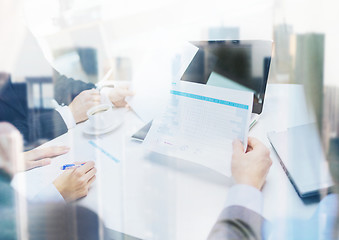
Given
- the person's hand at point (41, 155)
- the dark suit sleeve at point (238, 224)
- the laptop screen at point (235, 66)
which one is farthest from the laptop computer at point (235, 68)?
the dark suit sleeve at point (238, 224)

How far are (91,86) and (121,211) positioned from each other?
0.63 meters

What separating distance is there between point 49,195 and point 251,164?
0.48m

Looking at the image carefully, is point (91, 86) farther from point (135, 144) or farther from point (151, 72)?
point (135, 144)

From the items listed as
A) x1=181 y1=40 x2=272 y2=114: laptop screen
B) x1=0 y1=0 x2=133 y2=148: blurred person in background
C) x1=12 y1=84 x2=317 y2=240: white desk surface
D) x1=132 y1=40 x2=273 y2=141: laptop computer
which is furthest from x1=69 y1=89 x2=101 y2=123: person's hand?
x1=181 y1=40 x2=272 y2=114: laptop screen

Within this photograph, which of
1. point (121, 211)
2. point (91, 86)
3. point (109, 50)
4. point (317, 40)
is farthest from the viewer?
point (109, 50)

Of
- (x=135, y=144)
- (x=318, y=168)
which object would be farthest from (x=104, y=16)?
(x=318, y=168)

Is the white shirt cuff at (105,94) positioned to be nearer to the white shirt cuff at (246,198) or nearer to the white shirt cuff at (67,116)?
the white shirt cuff at (67,116)

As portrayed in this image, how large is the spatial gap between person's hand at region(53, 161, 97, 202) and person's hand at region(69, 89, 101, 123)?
0.86 ft

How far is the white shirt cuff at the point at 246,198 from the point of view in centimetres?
52

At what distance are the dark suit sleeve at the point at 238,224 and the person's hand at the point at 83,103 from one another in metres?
0.57

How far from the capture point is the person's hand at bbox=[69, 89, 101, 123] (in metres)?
0.90

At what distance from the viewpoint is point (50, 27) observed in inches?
48.9

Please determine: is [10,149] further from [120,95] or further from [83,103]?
[120,95]

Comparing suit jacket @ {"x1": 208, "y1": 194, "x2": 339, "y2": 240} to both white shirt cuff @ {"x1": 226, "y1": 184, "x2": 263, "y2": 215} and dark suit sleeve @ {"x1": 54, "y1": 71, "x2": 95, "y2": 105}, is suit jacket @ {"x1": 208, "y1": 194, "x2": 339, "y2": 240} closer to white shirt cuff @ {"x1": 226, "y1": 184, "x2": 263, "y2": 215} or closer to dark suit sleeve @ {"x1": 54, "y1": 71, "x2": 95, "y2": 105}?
white shirt cuff @ {"x1": 226, "y1": 184, "x2": 263, "y2": 215}
